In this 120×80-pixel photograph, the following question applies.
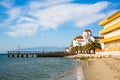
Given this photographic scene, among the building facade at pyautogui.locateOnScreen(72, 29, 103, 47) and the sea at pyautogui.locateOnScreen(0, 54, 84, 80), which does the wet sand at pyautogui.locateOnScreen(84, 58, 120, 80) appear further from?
the building facade at pyautogui.locateOnScreen(72, 29, 103, 47)

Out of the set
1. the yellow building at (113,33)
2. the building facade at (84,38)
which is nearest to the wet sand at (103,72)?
the yellow building at (113,33)

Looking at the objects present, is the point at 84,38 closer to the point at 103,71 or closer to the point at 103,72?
the point at 103,71

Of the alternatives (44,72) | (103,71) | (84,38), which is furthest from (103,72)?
(84,38)

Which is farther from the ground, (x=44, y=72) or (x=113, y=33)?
(x=113, y=33)

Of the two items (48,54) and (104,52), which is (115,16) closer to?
(104,52)

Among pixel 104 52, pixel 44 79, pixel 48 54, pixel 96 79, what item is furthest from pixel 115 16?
pixel 48 54

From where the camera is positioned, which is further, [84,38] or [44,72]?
[84,38]

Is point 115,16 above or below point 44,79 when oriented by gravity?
above

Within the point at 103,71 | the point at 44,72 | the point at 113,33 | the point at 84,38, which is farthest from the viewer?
the point at 84,38

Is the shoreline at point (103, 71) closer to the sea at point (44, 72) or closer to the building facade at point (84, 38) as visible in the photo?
the sea at point (44, 72)

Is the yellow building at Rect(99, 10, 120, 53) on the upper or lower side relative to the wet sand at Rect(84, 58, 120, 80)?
upper

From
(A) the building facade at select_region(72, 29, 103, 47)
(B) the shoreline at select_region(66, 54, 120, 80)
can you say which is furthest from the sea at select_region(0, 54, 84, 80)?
(A) the building facade at select_region(72, 29, 103, 47)

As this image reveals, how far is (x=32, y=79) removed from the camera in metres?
29.7

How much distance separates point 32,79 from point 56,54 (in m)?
109
